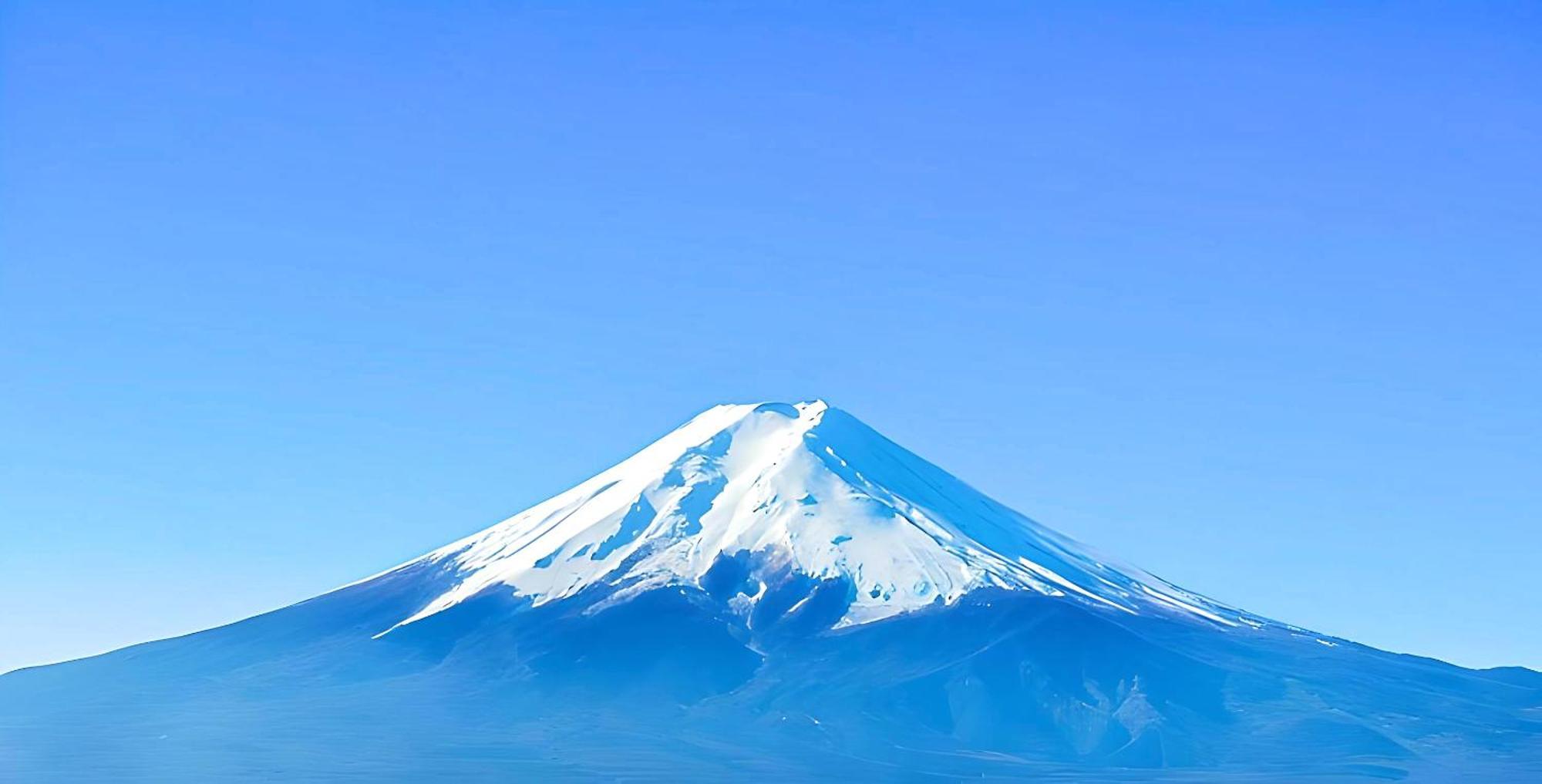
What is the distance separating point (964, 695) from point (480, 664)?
3259 cm

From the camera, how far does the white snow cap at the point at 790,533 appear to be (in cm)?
13975

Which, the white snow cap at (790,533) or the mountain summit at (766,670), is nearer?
the mountain summit at (766,670)

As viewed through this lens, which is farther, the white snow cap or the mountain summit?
the white snow cap

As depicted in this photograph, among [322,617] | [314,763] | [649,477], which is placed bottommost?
[314,763]

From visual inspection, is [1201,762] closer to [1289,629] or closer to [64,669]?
[1289,629]

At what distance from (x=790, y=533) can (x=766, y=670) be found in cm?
1216

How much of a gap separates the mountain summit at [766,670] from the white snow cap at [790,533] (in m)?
0.25

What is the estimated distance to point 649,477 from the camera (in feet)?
492

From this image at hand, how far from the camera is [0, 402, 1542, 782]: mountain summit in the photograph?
12000 centimetres

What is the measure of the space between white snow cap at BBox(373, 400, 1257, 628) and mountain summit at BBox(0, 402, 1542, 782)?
0.82 ft

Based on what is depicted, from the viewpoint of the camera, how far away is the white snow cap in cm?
13975

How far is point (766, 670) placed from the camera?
132m

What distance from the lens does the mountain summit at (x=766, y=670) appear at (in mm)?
120000

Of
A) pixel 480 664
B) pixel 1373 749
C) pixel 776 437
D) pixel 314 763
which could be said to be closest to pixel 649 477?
pixel 776 437
